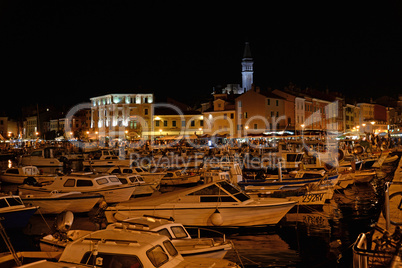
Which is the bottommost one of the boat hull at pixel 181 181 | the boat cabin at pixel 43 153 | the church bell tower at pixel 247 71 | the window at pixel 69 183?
the boat hull at pixel 181 181

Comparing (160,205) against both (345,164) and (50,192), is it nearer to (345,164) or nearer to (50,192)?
(50,192)

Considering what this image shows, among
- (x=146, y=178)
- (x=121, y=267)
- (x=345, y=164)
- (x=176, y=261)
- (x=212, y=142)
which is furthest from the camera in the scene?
(x=212, y=142)

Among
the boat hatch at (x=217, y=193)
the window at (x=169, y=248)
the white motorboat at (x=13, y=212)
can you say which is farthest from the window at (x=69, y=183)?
the window at (x=169, y=248)

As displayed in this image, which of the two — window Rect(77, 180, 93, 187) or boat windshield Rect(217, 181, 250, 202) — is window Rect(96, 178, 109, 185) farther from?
boat windshield Rect(217, 181, 250, 202)

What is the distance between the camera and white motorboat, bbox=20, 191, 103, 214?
57.1 feet

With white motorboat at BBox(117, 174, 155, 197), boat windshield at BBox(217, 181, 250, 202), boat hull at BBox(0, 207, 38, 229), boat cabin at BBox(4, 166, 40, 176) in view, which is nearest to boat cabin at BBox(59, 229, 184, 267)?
boat windshield at BBox(217, 181, 250, 202)

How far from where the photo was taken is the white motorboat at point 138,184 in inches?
850

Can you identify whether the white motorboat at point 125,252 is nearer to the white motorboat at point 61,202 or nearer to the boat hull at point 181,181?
the white motorboat at point 61,202

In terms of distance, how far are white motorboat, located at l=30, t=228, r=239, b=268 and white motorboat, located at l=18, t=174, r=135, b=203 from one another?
11.2m

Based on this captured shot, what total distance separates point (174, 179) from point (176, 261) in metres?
20.8

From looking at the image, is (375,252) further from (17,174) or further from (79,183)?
(17,174)

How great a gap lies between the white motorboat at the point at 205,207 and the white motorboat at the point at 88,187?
17.4 ft

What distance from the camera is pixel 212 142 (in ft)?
188

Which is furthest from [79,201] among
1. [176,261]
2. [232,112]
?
[232,112]
